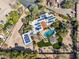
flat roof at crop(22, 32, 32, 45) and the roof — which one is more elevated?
the roof

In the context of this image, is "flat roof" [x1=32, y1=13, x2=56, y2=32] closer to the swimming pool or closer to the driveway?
the swimming pool

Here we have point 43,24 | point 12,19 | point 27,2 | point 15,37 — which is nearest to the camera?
point 15,37

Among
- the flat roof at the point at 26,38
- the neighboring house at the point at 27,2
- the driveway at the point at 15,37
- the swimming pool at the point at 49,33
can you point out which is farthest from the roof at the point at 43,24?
the neighboring house at the point at 27,2

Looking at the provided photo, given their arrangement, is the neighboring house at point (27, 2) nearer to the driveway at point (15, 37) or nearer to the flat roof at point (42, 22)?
the flat roof at point (42, 22)

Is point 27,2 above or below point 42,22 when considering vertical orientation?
above

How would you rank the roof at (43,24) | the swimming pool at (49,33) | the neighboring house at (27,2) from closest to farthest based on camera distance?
the swimming pool at (49,33)
the roof at (43,24)
the neighboring house at (27,2)

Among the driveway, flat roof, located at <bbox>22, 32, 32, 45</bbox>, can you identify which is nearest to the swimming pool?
flat roof, located at <bbox>22, 32, 32, 45</bbox>

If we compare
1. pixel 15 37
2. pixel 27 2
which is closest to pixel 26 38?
pixel 15 37

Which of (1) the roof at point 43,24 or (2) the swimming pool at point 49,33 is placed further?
(1) the roof at point 43,24

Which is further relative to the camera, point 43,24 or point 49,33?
point 43,24

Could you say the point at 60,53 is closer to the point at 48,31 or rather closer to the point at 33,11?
the point at 48,31

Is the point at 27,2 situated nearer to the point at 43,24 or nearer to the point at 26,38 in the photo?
the point at 43,24
